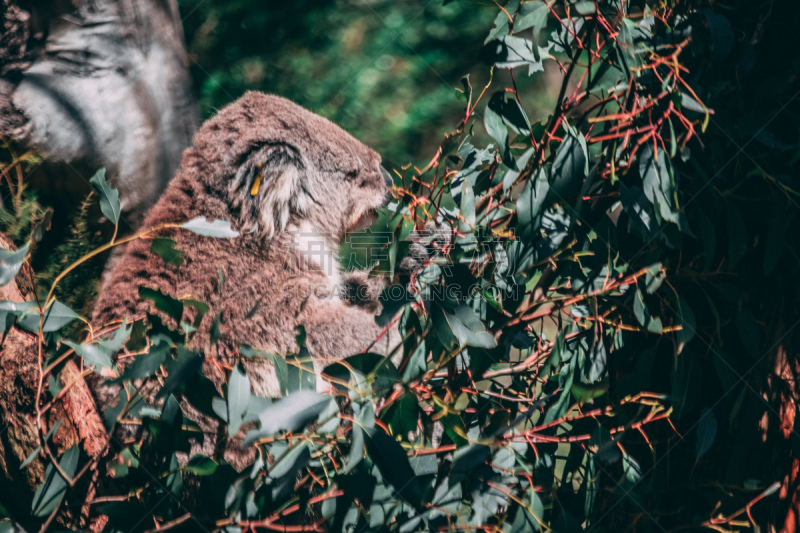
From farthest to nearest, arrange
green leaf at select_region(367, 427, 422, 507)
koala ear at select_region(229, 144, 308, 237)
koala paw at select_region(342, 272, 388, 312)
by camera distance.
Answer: koala paw at select_region(342, 272, 388, 312), koala ear at select_region(229, 144, 308, 237), green leaf at select_region(367, 427, 422, 507)

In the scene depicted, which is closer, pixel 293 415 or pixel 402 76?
pixel 293 415

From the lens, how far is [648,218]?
957mm

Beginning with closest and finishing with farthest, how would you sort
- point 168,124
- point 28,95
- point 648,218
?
point 648,218 < point 28,95 < point 168,124

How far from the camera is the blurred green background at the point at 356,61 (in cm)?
477

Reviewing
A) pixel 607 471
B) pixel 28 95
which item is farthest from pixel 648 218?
pixel 28 95

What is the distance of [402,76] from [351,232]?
2788 mm

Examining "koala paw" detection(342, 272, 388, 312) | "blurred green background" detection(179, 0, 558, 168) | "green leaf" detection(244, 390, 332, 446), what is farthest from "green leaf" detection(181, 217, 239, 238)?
"blurred green background" detection(179, 0, 558, 168)

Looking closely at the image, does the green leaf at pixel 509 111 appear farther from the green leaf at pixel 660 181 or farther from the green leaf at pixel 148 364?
the green leaf at pixel 148 364

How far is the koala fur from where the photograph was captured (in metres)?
1.88

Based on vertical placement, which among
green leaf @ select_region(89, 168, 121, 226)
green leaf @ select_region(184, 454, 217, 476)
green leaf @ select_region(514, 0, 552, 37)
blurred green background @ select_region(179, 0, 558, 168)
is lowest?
blurred green background @ select_region(179, 0, 558, 168)

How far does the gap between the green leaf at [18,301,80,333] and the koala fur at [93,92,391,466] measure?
2.31 ft

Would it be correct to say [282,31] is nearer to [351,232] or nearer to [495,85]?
[495,85]

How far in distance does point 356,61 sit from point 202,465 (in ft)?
15.0

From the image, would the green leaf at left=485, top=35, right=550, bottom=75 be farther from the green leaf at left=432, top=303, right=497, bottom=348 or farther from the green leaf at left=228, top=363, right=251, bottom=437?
the green leaf at left=228, top=363, right=251, bottom=437
